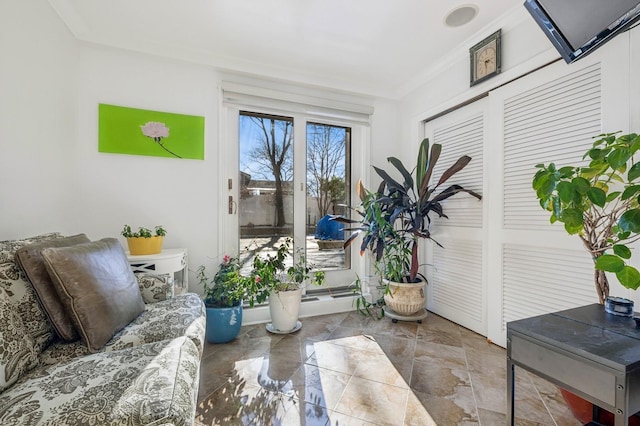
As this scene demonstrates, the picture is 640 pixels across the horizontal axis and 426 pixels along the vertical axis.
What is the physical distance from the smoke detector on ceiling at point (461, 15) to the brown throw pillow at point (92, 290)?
2.65m

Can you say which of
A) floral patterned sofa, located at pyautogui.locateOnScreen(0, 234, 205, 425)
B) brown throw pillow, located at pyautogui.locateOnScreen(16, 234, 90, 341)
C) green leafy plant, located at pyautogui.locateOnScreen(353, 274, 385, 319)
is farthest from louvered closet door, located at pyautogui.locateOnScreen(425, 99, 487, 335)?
brown throw pillow, located at pyautogui.locateOnScreen(16, 234, 90, 341)

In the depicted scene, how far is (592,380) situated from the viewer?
97 centimetres

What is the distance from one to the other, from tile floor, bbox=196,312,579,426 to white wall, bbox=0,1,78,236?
141cm

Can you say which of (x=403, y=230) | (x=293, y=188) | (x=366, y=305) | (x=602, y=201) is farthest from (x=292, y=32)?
(x=366, y=305)

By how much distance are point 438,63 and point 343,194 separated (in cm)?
156

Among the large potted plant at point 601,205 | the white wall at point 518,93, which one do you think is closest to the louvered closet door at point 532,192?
the white wall at point 518,93

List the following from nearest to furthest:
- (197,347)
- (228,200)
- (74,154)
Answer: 1. (197,347)
2. (74,154)
3. (228,200)

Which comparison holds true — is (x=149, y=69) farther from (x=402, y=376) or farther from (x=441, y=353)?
(x=441, y=353)

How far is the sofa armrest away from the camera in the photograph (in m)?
1.73

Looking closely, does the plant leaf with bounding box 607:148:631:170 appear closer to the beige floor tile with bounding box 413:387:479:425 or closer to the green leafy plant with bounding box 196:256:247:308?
the beige floor tile with bounding box 413:387:479:425

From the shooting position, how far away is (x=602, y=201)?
1.18 metres

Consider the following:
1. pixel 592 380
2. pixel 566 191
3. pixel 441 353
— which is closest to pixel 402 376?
pixel 441 353

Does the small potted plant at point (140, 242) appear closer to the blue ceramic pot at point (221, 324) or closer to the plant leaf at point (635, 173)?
the blue ceramic pot at point (221, 324)

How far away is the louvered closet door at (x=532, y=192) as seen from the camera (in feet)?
5.74
